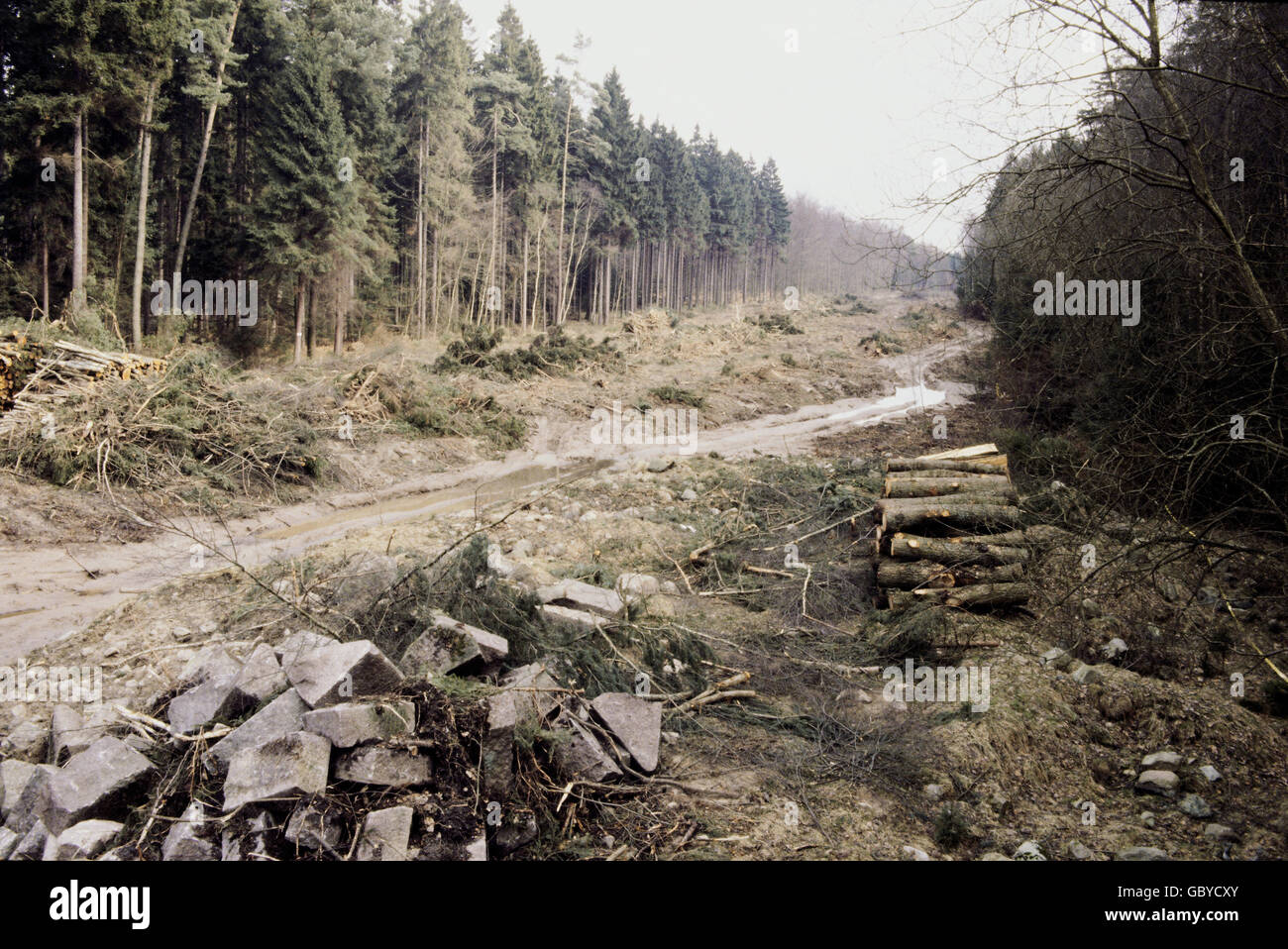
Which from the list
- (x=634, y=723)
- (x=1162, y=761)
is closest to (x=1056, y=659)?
(x=1162, y=761)

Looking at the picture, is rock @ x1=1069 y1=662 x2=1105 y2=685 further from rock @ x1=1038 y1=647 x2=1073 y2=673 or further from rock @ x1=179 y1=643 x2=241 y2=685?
rock @ x1=179 y1=643 x2=241 y2=685

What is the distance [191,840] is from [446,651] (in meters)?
1.69

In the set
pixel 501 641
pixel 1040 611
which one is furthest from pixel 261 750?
pixel 1040 611

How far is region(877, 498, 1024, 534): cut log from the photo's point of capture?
7.63 meters

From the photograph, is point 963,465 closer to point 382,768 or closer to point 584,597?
point 584,597

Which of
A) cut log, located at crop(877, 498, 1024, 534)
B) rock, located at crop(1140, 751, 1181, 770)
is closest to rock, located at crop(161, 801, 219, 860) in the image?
rock, located at crop(1140, 751, 1181, 770)

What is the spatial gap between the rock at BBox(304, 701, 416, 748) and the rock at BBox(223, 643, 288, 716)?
0.81 m

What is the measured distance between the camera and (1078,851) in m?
4.31

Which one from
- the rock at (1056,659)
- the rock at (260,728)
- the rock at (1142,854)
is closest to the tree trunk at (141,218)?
the rock at (260,728)

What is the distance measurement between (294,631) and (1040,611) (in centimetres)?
678

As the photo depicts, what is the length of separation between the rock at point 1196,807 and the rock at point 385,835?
4684 mm

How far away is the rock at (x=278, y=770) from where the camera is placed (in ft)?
12.4

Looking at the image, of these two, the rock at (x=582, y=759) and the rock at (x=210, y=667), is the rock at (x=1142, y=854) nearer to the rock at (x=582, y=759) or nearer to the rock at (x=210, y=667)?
the rock at (x=582, y=759)
